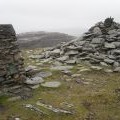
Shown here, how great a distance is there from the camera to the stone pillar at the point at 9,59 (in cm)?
1867

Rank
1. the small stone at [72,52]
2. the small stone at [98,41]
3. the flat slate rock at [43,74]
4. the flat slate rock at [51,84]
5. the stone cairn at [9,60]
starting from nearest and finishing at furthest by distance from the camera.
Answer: the stone cairn at [9,60] < the flat slate rock at [51,84] < the flat slate rock at [43,74] < the small stone at [72,52] < the small stone at [98,41]

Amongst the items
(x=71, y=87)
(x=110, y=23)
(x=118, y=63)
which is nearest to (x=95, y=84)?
(x=71, y=87)

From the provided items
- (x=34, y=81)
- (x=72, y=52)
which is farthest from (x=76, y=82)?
(x=72, y=52)

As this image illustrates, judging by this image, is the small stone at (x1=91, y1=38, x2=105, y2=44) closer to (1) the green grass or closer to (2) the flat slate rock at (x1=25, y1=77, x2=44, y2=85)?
(1) the green grass

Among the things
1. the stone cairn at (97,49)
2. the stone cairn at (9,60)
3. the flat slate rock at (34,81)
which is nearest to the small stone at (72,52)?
the stone cairn at (97,49)

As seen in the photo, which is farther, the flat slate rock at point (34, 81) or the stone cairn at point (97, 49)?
the stone cairn at point (97, 49)

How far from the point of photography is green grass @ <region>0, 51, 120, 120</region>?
16.5 m

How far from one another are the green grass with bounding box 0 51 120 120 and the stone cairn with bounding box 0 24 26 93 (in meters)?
1.20

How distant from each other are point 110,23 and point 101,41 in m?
3.12

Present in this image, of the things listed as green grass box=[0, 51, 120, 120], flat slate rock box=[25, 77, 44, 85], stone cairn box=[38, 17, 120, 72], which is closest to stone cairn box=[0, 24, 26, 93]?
flat slate rock box=[25, 77, 44, 85]

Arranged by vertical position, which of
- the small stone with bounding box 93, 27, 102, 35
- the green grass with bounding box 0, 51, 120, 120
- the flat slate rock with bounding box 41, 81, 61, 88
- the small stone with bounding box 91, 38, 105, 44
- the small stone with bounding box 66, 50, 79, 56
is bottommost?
the green grass with bounding box 0, 51, 120, 120

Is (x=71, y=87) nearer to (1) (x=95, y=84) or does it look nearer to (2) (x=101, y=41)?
(1) (x=95, y=84)

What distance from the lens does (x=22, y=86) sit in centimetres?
1933

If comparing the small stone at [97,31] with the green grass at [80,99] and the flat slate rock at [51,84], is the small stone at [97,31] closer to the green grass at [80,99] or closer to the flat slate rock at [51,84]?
the green grass at [80,99]
